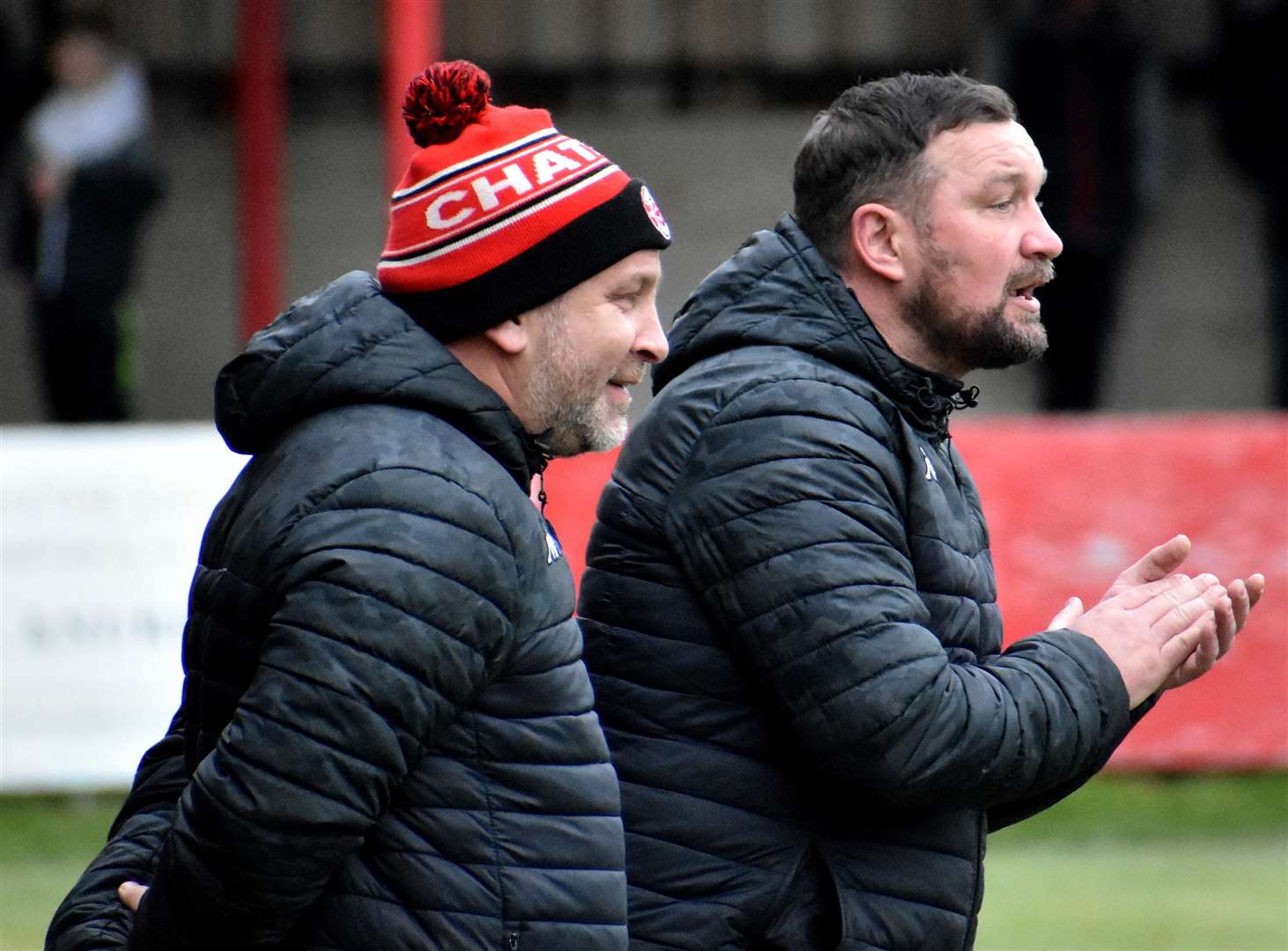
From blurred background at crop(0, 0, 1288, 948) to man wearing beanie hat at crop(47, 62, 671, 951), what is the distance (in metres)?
4.21

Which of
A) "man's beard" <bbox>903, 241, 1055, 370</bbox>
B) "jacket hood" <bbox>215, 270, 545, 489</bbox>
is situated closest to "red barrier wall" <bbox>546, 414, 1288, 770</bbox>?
"man's beard" <bbox>903, 241, 1055, 370</bbox>

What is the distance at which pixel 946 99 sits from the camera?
9.25ft

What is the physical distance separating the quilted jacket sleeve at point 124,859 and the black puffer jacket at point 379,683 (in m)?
0.21

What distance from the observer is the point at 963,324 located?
9.14ft

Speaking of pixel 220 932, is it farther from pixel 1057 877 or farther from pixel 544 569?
pixel 1057 877

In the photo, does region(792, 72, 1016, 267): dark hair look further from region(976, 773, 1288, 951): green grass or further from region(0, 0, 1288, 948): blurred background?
region(0, 0, 1288, 948): blurred background

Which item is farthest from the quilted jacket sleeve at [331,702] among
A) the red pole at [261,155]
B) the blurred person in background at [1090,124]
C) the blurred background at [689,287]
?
the red pole at [261,155]

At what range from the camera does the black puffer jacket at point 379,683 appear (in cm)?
212

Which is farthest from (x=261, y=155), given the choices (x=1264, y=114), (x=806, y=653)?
(x=806, y=653)

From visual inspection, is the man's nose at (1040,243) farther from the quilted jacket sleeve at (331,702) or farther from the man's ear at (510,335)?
the quilted jacket sleeve at (331,702)

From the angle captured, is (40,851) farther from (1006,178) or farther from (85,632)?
(1006,178)

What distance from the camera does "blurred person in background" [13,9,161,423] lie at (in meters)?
9.16

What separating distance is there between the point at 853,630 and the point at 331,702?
67 cm

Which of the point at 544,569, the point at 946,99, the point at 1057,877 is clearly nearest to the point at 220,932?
the point at 544,569
